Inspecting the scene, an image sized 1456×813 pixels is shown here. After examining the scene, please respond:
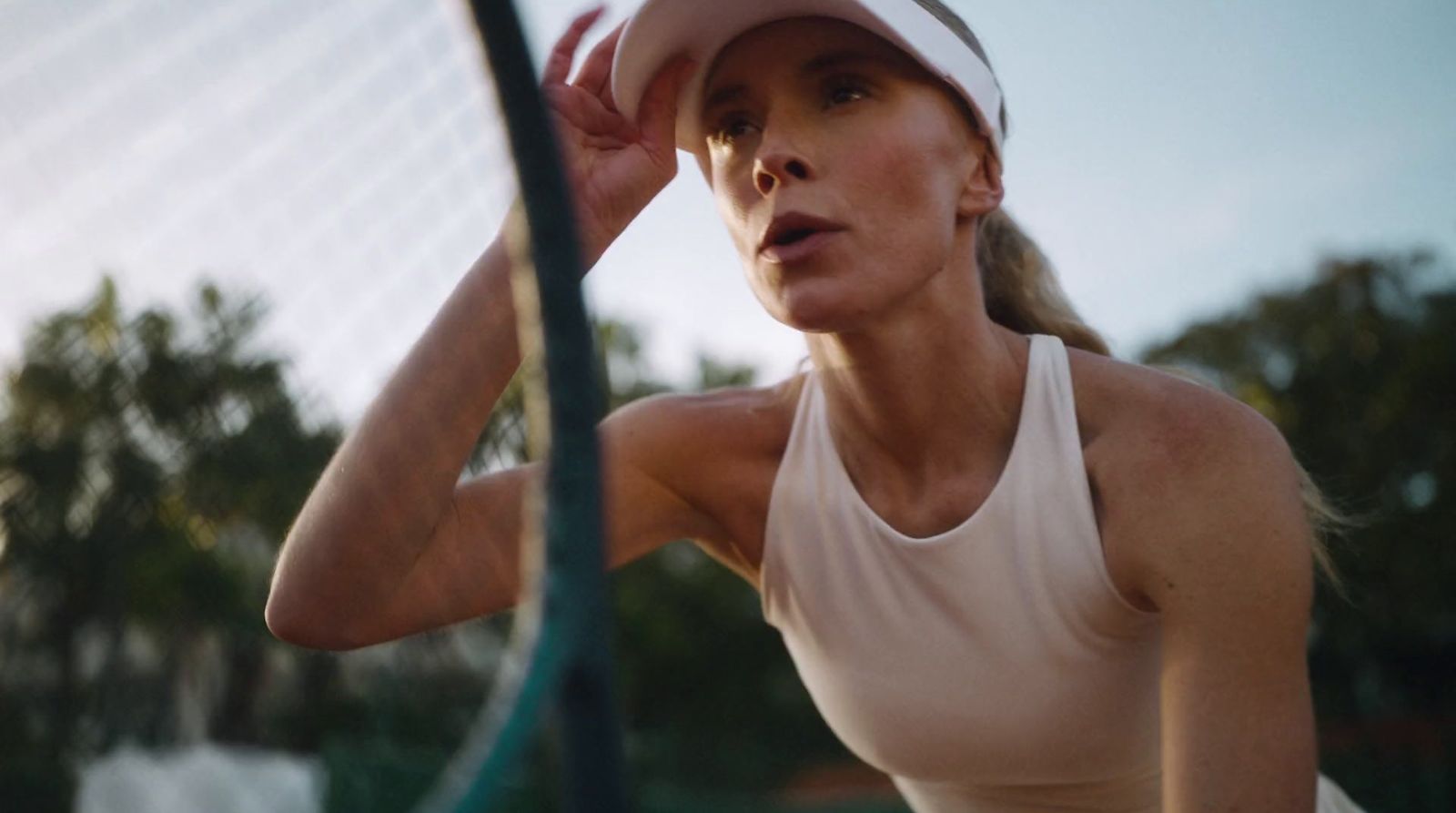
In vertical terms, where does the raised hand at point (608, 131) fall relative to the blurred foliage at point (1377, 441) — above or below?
above

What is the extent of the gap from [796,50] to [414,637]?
348 cm

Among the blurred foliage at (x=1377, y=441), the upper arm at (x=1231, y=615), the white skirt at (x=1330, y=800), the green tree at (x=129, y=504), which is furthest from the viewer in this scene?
the blurred foliage at (x=1377, y=441)

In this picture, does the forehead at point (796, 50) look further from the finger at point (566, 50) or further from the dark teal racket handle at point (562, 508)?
the dark teal racket handle at point (562, 508)

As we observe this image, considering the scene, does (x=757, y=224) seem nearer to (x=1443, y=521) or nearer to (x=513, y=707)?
(x=513, y=707)

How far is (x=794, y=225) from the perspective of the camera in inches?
70.8

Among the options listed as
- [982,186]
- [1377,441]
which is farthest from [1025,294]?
[1377,441]

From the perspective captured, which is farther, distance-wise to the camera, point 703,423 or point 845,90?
point 703,423

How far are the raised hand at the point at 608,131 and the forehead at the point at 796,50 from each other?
94 millimetres

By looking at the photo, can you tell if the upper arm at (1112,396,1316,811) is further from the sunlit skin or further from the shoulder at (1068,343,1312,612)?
the sunlit skin

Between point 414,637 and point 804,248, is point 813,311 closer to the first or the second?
point 804,248

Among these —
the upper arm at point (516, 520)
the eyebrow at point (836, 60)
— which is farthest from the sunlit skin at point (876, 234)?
the upper arm at point (516, 520)

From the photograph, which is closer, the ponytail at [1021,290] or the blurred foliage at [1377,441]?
the ponytail at [1021,290]

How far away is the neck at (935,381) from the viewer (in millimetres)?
1957

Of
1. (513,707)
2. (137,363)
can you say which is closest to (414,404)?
(513,707)
